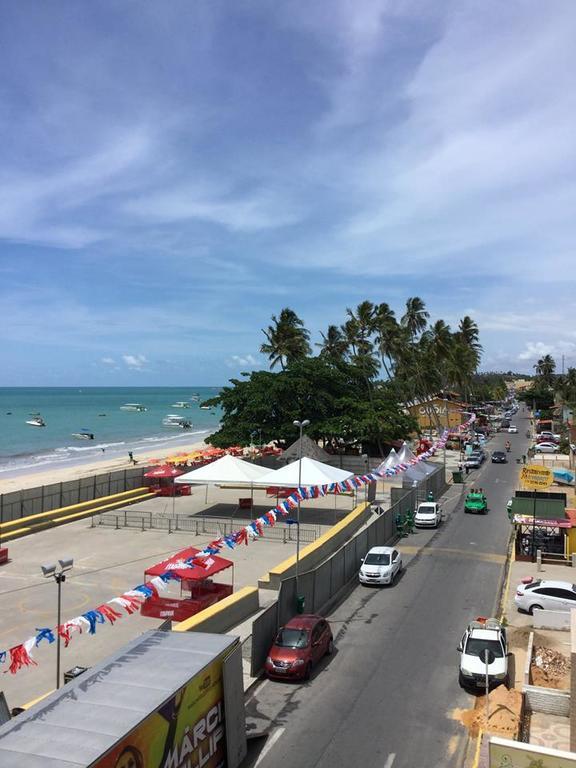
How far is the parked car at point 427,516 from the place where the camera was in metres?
36.5

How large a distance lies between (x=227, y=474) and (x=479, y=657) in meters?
21.8

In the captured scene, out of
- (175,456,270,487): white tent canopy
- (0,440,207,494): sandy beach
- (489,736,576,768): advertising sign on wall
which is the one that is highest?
(175,456,270,487): white tent canopy

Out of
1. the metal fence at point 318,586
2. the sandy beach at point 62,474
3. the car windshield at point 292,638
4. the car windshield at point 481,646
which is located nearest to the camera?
the car windshield at point 481,646

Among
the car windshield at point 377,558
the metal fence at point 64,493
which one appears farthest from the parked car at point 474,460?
the car windshield at point 377,558

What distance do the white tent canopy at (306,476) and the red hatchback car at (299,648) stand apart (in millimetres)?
16060

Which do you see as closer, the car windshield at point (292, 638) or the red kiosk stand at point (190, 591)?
the car windshield at point (292, 638)

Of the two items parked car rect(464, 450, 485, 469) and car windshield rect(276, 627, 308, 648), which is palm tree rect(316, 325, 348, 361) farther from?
car windshield rect(276, 627, 308, 648)

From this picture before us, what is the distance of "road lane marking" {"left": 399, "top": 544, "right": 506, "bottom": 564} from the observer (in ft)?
98.1

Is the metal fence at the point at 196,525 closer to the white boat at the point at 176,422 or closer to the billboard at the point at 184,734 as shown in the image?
the billboard at the point at 184,734

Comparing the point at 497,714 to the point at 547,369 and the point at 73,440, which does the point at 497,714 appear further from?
the point at 547,369

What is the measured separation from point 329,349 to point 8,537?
60877 mm

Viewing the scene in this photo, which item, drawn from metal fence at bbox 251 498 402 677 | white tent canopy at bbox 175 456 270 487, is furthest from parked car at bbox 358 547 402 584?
A: white tent canopy at bbox 175 456 270 487

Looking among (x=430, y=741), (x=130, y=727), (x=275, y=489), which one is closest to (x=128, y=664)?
(x=130, y=727)

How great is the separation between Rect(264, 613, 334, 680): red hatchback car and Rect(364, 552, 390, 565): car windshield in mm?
7623
